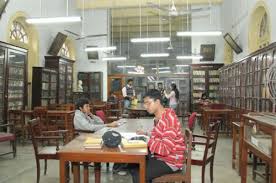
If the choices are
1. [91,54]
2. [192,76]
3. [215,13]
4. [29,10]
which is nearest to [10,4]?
[29,10]

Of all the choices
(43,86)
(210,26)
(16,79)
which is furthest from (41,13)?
(210,26)

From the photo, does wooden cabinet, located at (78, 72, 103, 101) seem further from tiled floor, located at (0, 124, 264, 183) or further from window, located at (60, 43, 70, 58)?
tiled floor, located at (0, 124, 264, 183)

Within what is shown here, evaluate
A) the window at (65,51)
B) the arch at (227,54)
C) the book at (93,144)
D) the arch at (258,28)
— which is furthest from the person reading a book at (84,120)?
the arch at (227,54)

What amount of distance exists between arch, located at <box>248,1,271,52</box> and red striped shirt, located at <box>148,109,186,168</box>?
6.49 meters

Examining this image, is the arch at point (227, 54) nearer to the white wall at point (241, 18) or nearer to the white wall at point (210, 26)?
the white wall at point (210, 26)

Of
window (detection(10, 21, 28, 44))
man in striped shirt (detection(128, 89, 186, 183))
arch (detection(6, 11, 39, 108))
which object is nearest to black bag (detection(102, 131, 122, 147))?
man in striped shirt (detection(128, 89, 186, 183))

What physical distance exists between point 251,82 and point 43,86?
20.7 ft

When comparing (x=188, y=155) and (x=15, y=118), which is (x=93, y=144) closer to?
(x=188, y=155)

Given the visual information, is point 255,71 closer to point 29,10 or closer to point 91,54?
point 29,10

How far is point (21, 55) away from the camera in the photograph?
904cm

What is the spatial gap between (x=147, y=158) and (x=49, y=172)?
8.60 feet

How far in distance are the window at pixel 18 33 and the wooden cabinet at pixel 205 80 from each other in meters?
7.03

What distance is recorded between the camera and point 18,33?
1020 centimetres

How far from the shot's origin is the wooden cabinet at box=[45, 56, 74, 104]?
1149 cm
